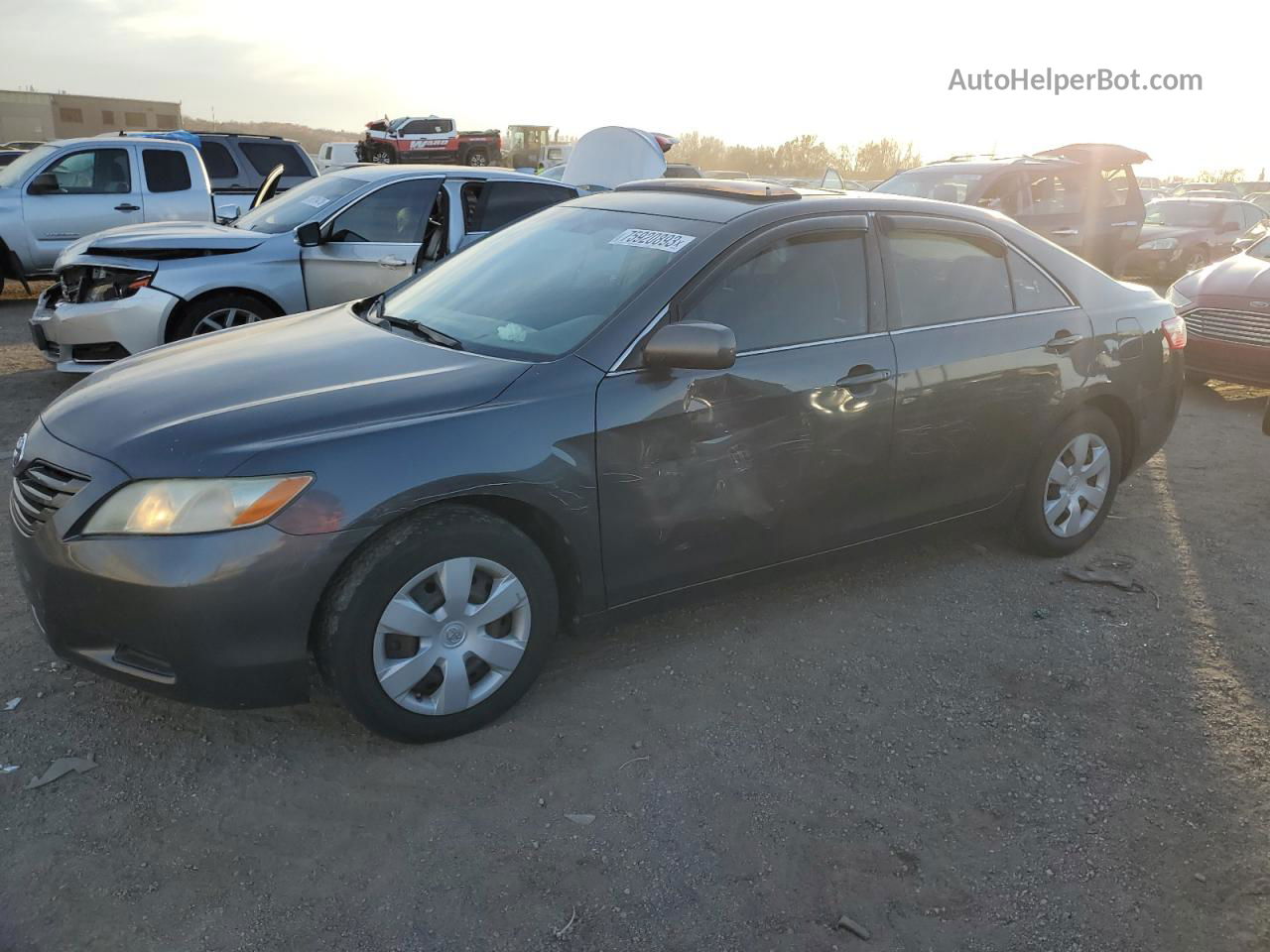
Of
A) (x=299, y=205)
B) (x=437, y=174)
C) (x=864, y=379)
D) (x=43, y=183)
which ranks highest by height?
(x=43, y=183)

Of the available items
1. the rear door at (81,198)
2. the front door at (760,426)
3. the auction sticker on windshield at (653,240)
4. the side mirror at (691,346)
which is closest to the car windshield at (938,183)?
the front door at (760,426)

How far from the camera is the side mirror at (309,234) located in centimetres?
685

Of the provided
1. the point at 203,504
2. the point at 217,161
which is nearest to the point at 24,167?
the point at 217,161

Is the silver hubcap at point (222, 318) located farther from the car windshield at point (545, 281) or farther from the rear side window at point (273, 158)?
the rear side window at point (273, 158)

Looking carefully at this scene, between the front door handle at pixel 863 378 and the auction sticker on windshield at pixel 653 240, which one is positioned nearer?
the auction sticker on windshield at pixel 653 240

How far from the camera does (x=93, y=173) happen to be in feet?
36.1

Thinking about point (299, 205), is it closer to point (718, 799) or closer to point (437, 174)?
point (437, 174)

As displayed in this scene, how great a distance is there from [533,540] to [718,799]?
0.98 metres

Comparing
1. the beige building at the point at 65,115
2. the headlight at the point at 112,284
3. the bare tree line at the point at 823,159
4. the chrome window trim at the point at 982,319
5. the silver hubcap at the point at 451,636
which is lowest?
the silver hubcap at the point at 451,636

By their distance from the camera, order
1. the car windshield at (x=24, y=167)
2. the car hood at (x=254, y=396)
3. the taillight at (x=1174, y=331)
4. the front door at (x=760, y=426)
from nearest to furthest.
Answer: the car hood at (x=254, y=396) < the front door at (x=760, y=426) < the taillight at (x=1174, y=331) < the car windshield at (x=24, y=167)

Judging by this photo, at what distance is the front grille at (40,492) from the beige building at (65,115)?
173 ft

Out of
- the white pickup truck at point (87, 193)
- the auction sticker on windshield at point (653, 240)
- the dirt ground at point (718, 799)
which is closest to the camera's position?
the dirt ground at point (718, 799)

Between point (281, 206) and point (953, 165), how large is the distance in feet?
22.4

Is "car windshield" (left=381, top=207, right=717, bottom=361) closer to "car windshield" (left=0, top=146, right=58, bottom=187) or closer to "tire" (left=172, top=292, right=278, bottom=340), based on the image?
"tire" (left=172, top=292, right=278, bottom=340)
